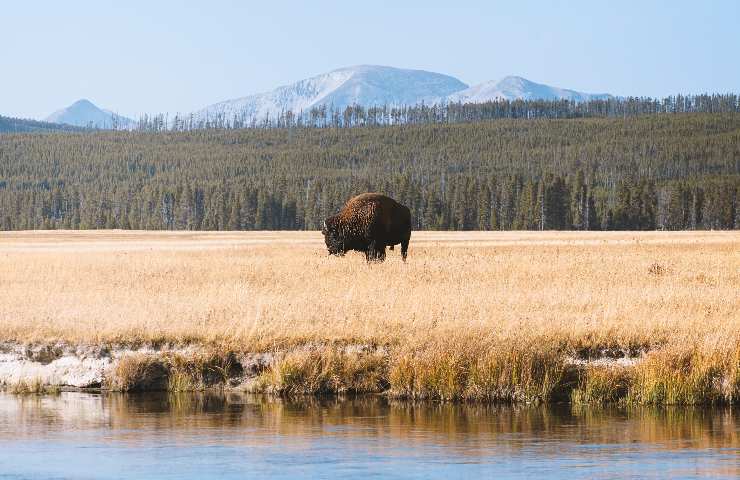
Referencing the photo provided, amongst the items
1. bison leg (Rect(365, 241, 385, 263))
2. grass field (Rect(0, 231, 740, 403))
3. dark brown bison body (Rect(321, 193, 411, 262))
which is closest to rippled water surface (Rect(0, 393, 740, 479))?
grass field (Rect(0, 231, 740, 403))

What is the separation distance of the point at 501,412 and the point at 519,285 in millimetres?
10595

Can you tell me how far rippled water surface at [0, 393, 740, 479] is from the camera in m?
11.6

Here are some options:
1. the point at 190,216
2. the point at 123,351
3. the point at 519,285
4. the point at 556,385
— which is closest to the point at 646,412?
the point at 556,385

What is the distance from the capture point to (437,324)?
18.3 metres

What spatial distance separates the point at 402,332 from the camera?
1775cm

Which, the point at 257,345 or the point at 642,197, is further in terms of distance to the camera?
the point at 642,197

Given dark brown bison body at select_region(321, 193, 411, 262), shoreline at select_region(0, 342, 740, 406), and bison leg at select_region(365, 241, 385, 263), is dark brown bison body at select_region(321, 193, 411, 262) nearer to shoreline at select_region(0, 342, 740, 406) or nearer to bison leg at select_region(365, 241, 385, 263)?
bison leg at select_region(365, 241, 385, 263)

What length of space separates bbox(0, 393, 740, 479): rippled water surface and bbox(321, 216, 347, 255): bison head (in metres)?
17.5

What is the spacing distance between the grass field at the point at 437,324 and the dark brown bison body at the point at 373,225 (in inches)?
152

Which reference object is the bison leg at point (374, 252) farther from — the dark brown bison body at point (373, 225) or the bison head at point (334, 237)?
the bison head at point (334, 237)

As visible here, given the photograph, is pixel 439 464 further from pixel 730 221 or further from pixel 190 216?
pixel 190 216

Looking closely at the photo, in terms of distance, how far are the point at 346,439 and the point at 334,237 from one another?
68.7 feet

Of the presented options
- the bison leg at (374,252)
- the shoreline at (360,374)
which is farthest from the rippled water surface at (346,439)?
the bison leg at (374,252)

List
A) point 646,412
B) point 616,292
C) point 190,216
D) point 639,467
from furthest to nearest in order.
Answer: point 190,216
point 616,292
point 646,412
point 639,467
